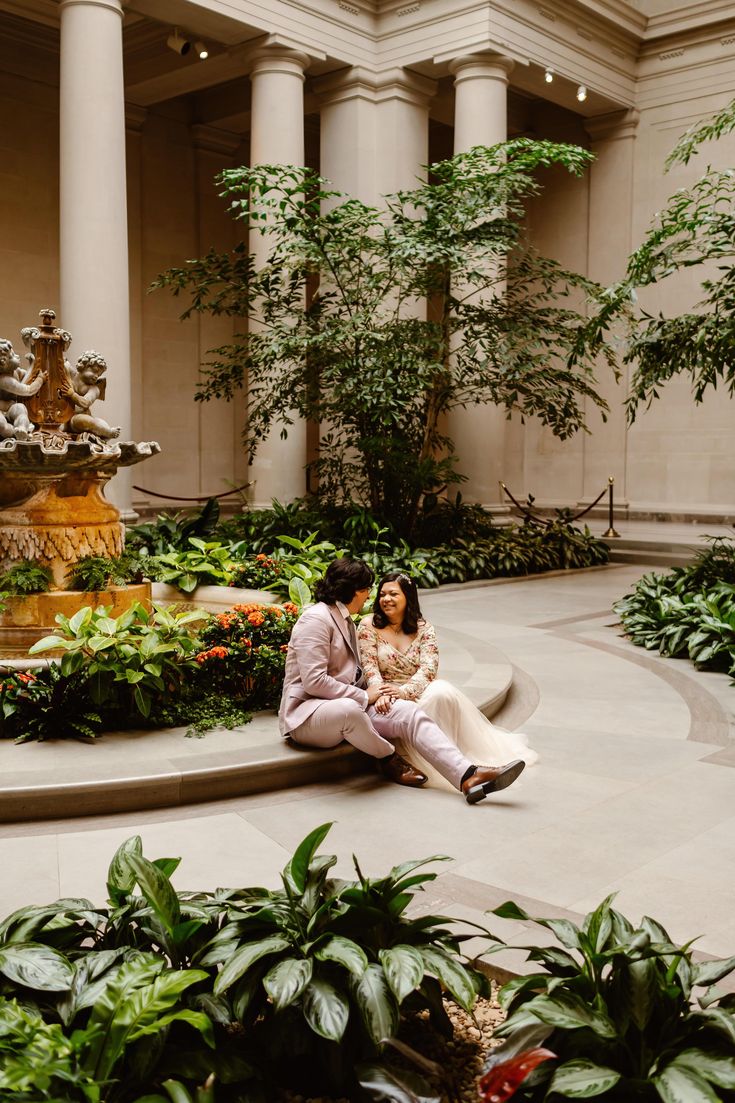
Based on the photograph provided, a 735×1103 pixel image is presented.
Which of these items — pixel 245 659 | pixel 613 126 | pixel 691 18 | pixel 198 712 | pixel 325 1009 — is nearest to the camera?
pixel 325 1009

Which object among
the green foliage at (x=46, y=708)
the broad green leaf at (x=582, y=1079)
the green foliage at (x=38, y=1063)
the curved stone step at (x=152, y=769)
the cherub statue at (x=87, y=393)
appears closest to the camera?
the green foliage at (x=38, y=1063)

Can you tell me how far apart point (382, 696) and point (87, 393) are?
12.2 feet

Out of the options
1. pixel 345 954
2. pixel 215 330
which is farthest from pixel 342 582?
pixel 215 330

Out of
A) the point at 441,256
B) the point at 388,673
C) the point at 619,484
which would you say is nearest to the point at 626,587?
the point at 441,256

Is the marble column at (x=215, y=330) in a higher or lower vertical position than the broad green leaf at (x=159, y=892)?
higher

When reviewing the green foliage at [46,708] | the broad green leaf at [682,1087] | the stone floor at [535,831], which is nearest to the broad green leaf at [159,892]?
the stone floor at [535,831]

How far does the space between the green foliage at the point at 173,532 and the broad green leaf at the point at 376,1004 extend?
10037 millimetres

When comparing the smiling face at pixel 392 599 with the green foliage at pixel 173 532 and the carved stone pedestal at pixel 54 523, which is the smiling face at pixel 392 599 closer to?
the carved stone pedestal at pixel 54 523

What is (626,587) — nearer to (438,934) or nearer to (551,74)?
(551,74)

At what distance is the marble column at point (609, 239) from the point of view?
2005 centimetres

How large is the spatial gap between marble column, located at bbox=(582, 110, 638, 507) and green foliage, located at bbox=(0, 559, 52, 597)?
48.7 ft

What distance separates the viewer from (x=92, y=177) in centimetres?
1281

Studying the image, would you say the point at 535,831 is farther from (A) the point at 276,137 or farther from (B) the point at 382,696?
(A) the point at 276,137

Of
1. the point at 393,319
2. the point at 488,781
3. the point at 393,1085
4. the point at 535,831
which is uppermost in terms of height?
the point at 393,319
